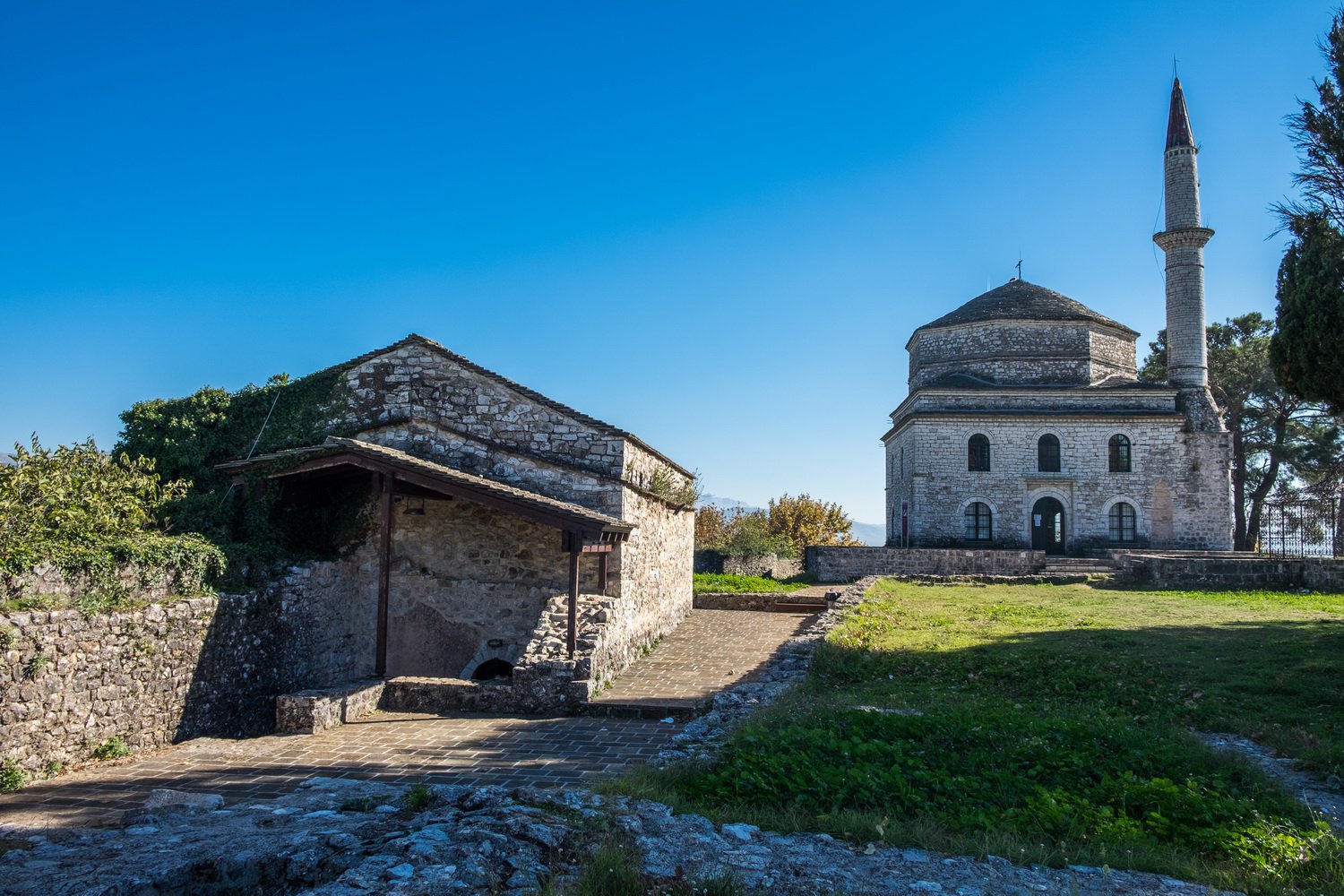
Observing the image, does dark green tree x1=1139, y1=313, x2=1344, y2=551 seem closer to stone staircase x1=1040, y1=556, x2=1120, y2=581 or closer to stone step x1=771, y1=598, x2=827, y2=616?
stone staircase x1=1040, y1=556, x2=1120, y2=581

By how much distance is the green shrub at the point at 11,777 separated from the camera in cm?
705

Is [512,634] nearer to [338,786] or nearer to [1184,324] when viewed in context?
[338,786]

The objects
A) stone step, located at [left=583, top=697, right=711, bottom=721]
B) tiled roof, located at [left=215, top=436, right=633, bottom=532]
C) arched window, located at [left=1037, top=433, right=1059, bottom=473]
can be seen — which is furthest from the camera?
arched window, located at [left=1037, top=433, right=1059, bottom=473]

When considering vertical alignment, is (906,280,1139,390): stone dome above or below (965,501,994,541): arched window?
above

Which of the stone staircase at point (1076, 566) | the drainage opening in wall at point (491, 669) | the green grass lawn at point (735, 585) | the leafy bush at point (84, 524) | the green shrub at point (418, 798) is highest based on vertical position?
the leafy bush at point (84, 524)

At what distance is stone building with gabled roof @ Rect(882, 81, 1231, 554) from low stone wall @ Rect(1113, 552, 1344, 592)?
7.21m

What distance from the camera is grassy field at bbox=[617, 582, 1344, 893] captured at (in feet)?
15.6

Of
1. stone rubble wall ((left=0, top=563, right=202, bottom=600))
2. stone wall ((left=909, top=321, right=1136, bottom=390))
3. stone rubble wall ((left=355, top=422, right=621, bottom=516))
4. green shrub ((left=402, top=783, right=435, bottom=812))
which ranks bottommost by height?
green shrub ((left=402, top=783, right=435, bottom=812))

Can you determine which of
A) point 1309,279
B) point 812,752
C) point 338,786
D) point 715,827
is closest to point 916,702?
point 812,752

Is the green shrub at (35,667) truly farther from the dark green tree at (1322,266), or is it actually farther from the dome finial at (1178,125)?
the dome finial at (1178,125)

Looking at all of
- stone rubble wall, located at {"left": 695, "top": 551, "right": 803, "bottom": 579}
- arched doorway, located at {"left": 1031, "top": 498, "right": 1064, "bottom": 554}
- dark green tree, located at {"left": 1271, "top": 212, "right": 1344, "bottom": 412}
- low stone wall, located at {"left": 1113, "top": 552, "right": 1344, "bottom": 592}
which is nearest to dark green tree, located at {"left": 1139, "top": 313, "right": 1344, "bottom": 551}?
arched doorway, located at {"left": 1031, "top": 498, "right": 1064, "bottom": 554}

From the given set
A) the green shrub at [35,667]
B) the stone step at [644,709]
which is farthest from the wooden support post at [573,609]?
the green shrub at [35,667]

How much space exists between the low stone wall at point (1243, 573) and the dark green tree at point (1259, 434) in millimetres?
15669

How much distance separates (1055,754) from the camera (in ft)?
20.6
